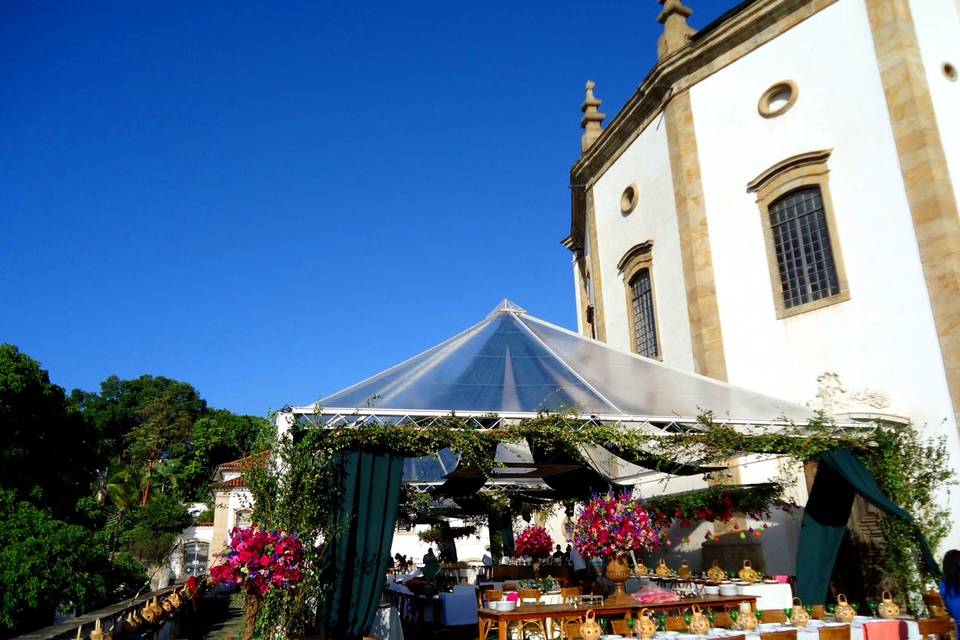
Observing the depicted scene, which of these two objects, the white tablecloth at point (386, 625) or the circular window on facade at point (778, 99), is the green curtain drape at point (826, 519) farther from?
the circular window on facade at point (778, 99)

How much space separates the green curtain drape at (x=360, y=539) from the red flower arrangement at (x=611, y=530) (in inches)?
105

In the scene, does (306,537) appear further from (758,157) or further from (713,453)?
(758,157)

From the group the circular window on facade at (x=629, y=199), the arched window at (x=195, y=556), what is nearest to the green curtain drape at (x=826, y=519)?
the circular window on facade at (x=629, y=199)

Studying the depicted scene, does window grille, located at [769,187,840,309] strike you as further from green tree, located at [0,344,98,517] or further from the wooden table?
green tree, located at [0,344,98,517]

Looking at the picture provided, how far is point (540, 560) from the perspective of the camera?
18.9m

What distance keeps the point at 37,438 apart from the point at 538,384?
15552mm

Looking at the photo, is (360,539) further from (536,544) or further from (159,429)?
(159,429)

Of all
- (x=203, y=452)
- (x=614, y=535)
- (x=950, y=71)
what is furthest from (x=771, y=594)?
(x=203, y=452)

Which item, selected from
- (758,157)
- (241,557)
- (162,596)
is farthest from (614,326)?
(241,557)

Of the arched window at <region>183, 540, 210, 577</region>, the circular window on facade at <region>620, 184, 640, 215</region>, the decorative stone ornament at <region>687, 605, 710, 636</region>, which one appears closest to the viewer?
the decorative stone ornament at <region>687, 605, 710, 636</region>

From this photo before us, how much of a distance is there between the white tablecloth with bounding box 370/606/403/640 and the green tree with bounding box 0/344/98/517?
12413mm

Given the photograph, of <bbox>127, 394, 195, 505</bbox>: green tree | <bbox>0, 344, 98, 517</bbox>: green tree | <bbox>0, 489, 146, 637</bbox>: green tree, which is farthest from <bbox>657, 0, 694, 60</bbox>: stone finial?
<bbox>127, 394, 195, 505</bbox>: green tree

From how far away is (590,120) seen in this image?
20.0 metres

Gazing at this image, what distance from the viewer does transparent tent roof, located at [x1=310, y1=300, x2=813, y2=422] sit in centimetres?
862
